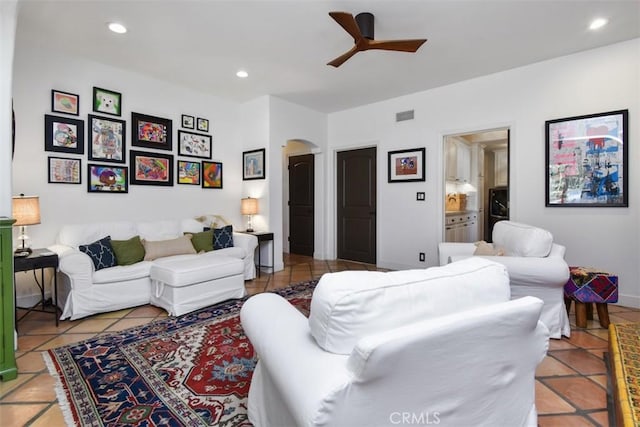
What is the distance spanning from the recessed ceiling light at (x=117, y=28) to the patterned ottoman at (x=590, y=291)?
176 inches

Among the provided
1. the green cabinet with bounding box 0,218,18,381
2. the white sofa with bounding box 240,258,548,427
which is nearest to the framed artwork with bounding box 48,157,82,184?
the green cabinet with bounding box 0,218,18,381

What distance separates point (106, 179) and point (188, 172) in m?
1.03

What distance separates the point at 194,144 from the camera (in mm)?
4637

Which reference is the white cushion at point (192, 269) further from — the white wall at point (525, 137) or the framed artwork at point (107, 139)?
the white wall at point (525, 137)

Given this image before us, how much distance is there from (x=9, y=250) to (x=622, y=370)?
371 centimetres

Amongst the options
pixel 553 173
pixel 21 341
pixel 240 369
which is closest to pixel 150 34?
pixel 21 341

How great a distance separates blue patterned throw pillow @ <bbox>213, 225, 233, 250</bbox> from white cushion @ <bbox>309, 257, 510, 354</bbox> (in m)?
3.30

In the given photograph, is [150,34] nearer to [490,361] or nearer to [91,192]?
[91,192]

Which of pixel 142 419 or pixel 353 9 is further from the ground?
pixel 353 9

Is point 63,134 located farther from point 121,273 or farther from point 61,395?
point 61,395

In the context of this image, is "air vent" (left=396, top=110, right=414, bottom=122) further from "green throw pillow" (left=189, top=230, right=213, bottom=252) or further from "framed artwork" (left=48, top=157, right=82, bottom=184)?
"framed artwork" (left=48, top=157, right=82, bottom=184)

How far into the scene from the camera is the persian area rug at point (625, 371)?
1.50 metres

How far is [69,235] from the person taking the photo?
3.31 metres

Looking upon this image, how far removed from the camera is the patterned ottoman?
2523 mm
